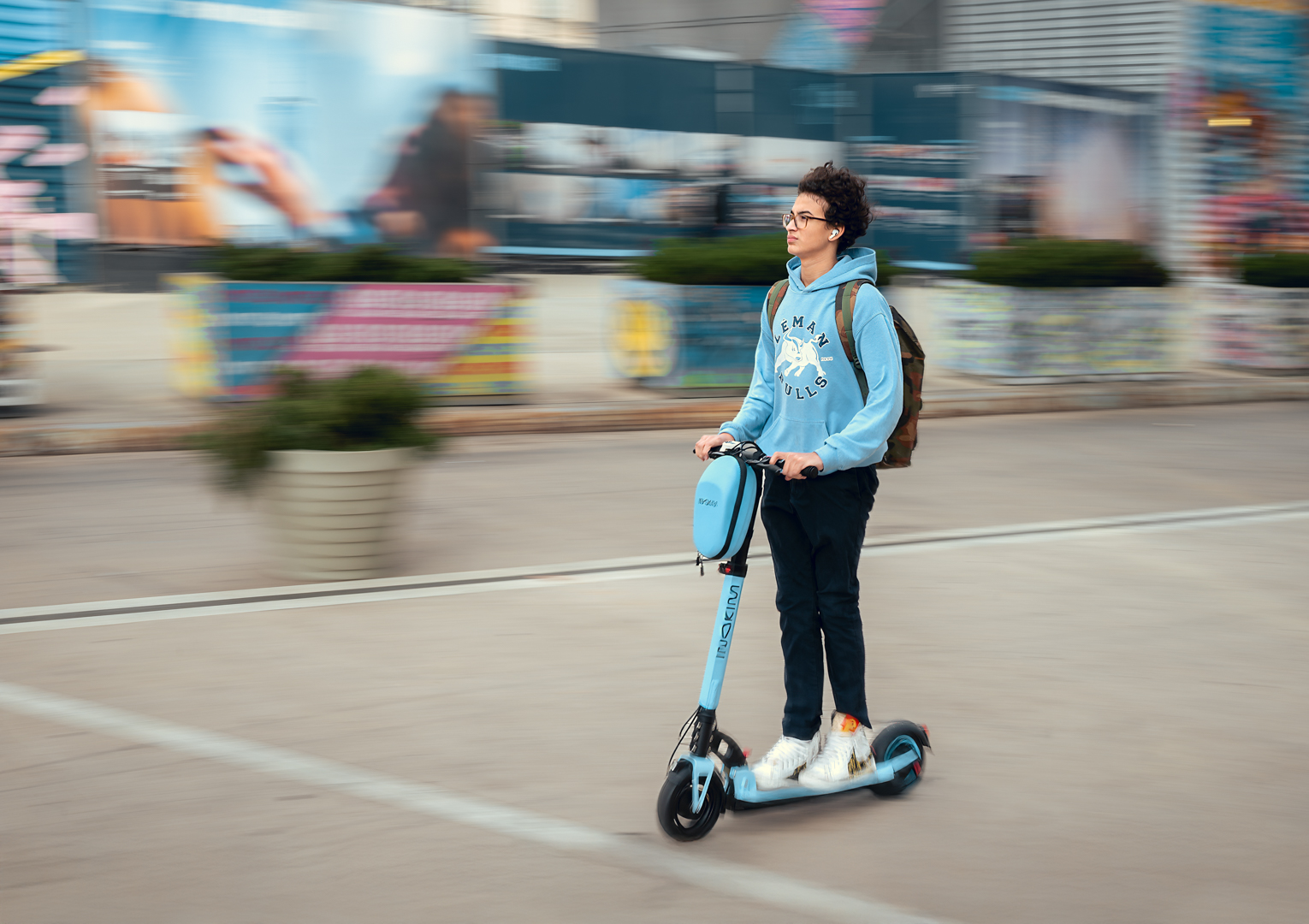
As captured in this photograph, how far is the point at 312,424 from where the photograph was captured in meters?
6.45

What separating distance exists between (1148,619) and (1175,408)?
9996mm

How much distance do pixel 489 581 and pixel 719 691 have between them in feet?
10.5

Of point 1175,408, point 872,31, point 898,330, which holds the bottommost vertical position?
point 1175,408

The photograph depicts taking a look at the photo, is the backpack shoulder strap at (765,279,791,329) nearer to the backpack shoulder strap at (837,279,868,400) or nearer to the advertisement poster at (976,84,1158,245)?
the backpack shoulder strap at (837,279,868,400)

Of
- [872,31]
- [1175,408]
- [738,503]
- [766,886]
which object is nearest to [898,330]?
[738,503]

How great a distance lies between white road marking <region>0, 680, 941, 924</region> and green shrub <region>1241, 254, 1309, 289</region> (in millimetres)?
16581

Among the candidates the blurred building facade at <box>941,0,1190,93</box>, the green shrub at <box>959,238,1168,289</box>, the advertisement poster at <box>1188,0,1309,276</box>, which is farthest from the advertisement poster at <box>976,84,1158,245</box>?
the green shrub at <box>959,238,1168,289</box>

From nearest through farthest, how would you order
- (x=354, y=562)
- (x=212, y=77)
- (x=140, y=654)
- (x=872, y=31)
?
1. (x=140, y=654)
2. (x=354, y=562)
3. (x=212, y=77)
4. (x=872, y=31)

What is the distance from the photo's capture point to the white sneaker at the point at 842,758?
392 cm

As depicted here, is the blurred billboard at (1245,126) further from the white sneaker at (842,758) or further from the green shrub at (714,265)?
the white sneaker at (842,758)

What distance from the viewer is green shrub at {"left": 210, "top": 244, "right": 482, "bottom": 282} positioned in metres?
11.8

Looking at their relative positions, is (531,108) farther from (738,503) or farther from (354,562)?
(738,503)

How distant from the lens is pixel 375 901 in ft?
10.9

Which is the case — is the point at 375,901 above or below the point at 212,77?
below
